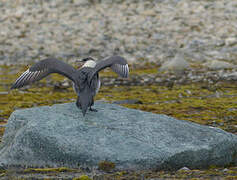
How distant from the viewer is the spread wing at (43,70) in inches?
314

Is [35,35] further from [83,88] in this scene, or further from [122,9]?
[83,88]

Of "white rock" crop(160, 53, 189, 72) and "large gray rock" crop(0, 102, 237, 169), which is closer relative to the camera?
"large gray rock" crop(0, 102, 237, 169)

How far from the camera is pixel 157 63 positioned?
54.6 ft

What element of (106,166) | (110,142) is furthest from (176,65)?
(106,166)

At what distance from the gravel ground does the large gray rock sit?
827cm

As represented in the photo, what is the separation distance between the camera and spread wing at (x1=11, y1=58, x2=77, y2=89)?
26.2 feet

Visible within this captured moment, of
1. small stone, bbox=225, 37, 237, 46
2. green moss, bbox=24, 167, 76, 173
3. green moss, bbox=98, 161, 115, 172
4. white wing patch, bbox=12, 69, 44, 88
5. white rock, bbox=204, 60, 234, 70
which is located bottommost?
white rock, bbox=204, 60, 234, 70

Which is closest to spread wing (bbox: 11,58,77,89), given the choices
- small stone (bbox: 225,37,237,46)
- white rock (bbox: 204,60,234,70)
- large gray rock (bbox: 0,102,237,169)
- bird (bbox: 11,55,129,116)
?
bird (bbox: 11,55,129,116)

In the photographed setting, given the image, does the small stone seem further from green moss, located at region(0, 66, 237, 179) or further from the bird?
the bird

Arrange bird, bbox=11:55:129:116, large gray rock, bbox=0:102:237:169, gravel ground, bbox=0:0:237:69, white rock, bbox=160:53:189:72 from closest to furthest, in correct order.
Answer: large gray rock, bbox=0:102:237:169, bird, bbox=11:55:129:116, white rock, bbox=160:53:189:72, gravel ground, bbox=0:0:237:69

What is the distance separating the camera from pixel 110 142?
276 inches

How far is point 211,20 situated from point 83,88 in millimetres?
13951

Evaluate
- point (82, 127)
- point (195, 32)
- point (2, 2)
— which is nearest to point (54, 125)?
point (82, 127)

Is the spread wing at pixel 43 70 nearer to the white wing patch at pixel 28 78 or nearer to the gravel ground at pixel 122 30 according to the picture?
the white wing patch at pixel 28 78
